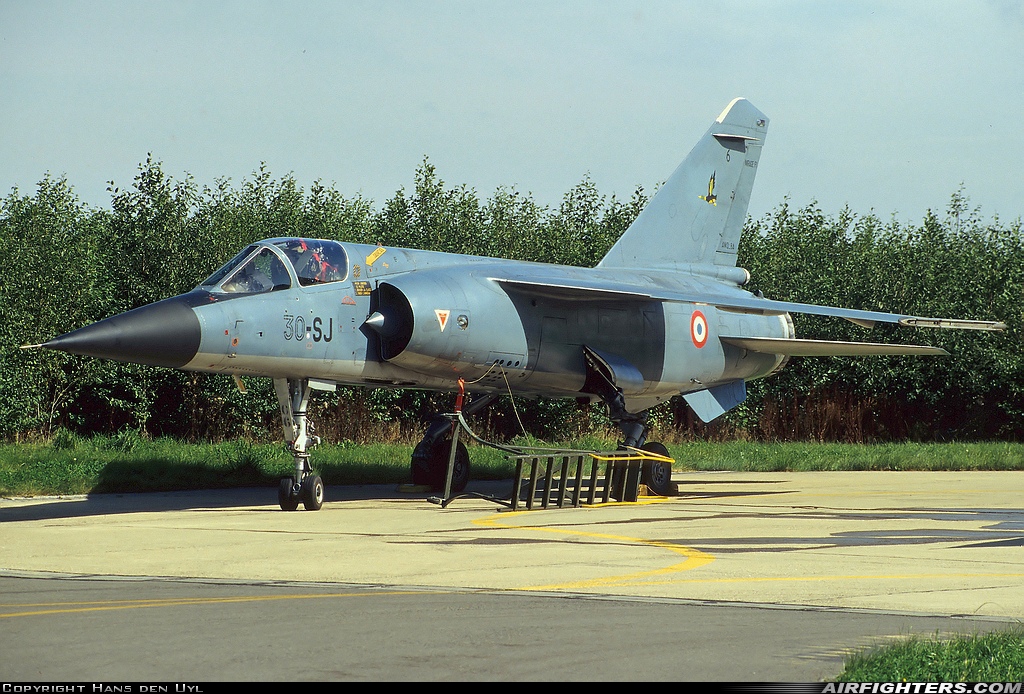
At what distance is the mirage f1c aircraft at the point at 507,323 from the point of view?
13641 mm

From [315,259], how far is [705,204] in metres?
8.94

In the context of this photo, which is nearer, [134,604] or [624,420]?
[134,604]

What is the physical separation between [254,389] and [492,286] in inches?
470

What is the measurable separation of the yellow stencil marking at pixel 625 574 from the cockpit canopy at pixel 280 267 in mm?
3694

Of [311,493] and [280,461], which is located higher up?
[311,493]

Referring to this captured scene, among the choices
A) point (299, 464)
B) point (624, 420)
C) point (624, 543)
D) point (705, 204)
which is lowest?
point (624, 543)

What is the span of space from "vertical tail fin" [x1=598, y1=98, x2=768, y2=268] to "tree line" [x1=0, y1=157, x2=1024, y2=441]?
5686mm

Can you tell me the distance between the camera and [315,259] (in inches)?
574

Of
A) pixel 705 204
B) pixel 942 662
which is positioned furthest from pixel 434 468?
pixel 942 662

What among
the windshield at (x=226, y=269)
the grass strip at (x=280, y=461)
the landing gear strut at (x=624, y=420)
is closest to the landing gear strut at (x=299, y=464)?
the windshield at (x=226, y=269)

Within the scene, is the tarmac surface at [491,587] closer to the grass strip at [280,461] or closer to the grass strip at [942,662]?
the grass strip at [942,662]

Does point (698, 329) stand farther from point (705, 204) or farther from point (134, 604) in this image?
point (134, 604)

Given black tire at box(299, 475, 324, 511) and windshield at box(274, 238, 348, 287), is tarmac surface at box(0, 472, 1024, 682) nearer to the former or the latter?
black tire at box(299, 475, 324, 511)

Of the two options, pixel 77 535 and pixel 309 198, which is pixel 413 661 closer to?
pixel 77 535
